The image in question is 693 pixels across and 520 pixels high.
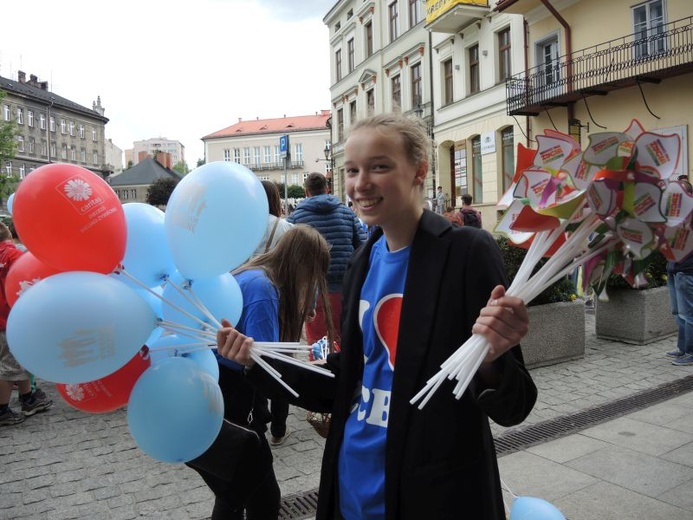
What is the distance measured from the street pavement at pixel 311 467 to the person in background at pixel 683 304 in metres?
0.93

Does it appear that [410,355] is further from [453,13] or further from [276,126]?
[276,126]

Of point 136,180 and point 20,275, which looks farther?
point 136,180

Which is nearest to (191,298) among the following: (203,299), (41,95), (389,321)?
(203,299)

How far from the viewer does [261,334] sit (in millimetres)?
2439

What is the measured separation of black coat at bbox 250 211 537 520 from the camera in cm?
145

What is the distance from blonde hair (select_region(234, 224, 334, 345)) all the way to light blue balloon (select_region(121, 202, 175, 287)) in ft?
1.92

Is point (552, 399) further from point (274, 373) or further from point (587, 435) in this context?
point (274, 373)

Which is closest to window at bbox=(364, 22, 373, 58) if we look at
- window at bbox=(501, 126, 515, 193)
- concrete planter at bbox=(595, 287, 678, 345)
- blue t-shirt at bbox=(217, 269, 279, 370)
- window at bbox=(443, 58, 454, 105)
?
window at bbox=(443, 58, 454, 105)

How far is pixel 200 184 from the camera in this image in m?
1.92

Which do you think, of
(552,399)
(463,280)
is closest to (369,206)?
(463,280)

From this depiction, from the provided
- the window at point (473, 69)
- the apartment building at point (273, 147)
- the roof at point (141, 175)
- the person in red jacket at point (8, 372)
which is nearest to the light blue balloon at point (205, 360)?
the person in red jacket at point (8, 372)

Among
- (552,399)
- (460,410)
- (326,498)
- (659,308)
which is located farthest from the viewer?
(659,308)

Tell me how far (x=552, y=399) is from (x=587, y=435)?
2.92 feet

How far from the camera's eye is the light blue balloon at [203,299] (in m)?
2.02
